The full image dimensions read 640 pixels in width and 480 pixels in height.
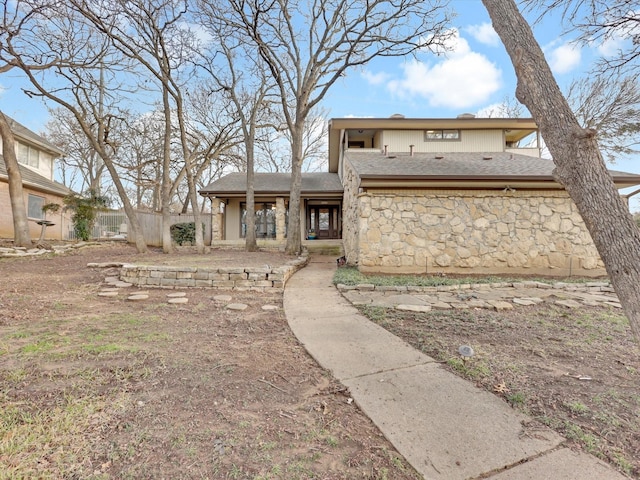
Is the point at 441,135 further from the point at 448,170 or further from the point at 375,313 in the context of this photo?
the point at 375,313

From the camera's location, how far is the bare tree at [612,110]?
14297 mm

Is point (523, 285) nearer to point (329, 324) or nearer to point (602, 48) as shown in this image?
point (602, 48)

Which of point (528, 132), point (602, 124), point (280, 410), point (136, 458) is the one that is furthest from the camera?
point (602, 124)

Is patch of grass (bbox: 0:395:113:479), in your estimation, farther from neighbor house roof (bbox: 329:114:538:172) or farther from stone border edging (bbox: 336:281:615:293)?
neighbor house roof (bbox: 329:114:538:172)

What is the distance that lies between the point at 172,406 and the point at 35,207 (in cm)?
1841

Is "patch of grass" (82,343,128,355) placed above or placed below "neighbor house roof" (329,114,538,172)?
below

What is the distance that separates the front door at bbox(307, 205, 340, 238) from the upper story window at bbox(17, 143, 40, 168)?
14405mm

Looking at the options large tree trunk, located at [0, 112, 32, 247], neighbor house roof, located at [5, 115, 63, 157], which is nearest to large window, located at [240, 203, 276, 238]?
large tree trunk, located at [0, 112, 32, 247]

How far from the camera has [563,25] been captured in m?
4.64

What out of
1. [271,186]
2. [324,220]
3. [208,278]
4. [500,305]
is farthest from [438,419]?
[324,220]

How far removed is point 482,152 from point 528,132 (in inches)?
116

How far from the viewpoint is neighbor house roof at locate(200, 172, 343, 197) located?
572 inches

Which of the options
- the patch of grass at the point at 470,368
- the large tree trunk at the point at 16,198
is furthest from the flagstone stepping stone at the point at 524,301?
the large tree trunk at the point at 16,198

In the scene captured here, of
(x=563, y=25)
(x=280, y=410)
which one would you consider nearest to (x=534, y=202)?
(x=563, y=25)
